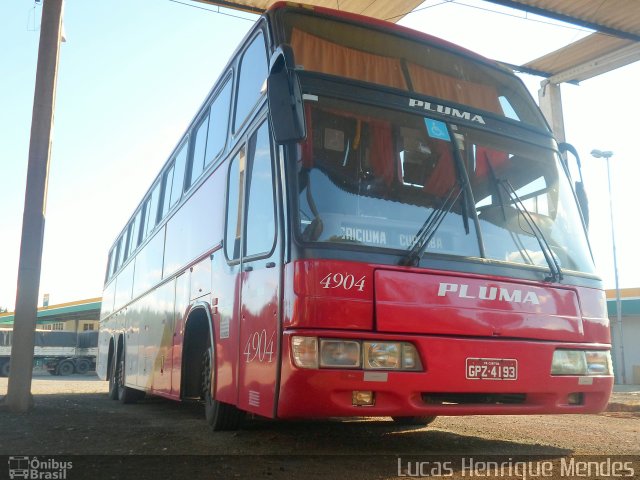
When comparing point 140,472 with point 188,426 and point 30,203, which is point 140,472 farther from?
point 30,203

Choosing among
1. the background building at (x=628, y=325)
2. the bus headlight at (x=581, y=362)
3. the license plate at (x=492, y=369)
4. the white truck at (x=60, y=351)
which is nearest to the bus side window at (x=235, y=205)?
the license plate at (x=492, y=369)

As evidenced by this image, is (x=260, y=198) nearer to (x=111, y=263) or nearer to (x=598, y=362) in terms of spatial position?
(x=598, y=362)

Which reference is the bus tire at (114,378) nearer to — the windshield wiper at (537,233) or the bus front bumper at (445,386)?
the bus front bumper at (445,386)

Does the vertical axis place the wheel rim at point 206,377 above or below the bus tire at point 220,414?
above

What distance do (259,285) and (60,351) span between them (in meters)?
35.1

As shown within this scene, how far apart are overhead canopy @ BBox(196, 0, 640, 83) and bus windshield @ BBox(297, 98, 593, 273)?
934cm

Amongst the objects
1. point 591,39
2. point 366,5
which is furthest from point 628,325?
point 366,5

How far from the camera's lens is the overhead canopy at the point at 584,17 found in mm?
13445

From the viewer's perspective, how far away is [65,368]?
36219mm

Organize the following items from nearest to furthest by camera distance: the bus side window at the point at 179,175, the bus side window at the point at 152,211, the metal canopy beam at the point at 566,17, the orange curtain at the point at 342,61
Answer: the orange curtain at the point at 342,61 → the bus side window at the point at 179,175 → the bus side window at the point at 152,211 → the metal canopy beam at the point at 566,17

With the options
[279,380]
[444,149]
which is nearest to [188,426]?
[279,380]

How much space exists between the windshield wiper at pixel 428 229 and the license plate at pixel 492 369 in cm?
81

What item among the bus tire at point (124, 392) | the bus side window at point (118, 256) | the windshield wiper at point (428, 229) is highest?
the bus side window at point (118, 256)

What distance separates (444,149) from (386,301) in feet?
4.56
